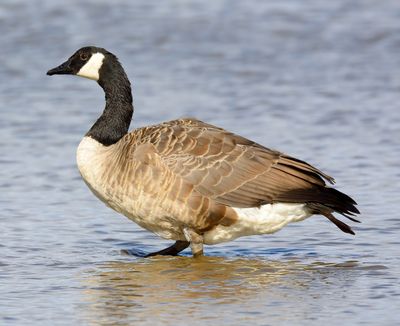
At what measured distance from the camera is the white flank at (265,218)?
309 inches

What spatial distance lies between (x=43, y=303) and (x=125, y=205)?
151cm

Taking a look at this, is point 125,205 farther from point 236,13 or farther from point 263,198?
point 236,13

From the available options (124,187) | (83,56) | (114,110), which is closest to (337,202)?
(124,187)

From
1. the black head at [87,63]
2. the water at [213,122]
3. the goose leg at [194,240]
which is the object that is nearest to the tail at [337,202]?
the water at [213,122]

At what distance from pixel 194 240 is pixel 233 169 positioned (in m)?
0.61

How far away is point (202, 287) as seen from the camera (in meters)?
7.09

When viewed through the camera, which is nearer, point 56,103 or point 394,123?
point 394,123

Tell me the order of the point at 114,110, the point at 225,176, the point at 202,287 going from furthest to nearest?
the point at 114,110 < the point at 225,176 < the point at 202,287

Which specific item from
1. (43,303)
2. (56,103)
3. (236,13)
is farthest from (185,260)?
(236,13)

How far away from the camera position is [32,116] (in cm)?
1211

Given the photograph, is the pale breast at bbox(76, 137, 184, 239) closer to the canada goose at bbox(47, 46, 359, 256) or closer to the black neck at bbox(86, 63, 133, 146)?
the canada goose at bbox(47, 46, 359, 256)

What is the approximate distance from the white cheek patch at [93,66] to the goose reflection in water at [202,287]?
1755mm

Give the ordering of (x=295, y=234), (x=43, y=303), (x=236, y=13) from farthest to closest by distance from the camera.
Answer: (x=236, y=13)
(x=295, y=234)
(x=43, y=303)

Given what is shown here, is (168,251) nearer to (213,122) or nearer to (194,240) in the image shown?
(194,240)
